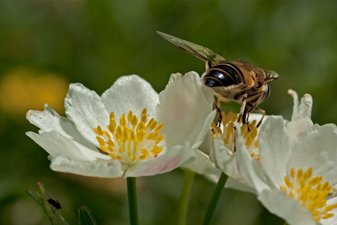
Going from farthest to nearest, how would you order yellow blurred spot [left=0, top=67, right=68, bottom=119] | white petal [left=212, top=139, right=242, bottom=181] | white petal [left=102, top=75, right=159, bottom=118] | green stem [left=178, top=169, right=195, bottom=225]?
1. yellow blurred spot [left=0, top=67, right=68, bottom=119]
2. white petal [left=102, top=75, right=159, bottom=118]
3. green stem [left=178, top=169, right=195, bottom=225]
4. white petal [left=212, top=139, right=242, bottom=181]

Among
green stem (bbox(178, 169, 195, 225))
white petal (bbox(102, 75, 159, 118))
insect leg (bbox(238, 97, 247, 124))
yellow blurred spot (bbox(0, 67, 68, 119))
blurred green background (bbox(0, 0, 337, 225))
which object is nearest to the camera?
insect leg (bbox(238, 97, 247, 124))

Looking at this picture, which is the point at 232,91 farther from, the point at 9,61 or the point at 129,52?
the point at 9,61

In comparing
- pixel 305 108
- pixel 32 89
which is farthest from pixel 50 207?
pixel 32 89

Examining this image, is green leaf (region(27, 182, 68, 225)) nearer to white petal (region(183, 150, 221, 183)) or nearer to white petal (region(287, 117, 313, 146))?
white petal (region(183, 150, 221, 183))

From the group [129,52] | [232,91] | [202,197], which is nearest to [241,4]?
[129,52]

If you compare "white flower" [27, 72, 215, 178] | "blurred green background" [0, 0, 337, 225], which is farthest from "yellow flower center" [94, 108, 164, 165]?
"blurred green background" [0, 0, 337, 225]

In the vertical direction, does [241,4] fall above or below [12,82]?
above
